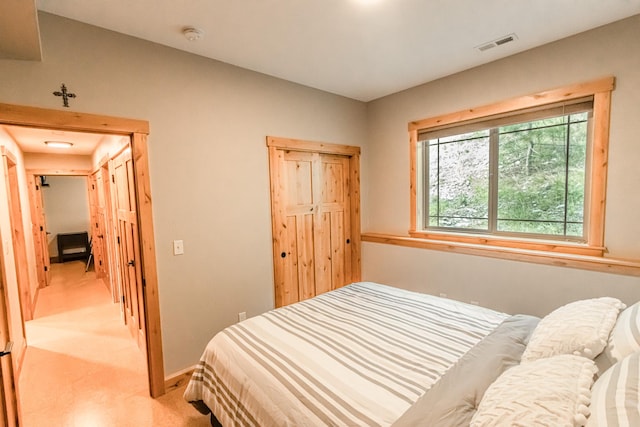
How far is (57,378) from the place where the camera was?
98.5 inches

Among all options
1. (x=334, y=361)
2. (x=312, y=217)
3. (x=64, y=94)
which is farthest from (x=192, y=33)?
(x=334, y=361)

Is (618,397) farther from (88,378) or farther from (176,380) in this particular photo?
(88,378)

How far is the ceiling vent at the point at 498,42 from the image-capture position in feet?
7.48

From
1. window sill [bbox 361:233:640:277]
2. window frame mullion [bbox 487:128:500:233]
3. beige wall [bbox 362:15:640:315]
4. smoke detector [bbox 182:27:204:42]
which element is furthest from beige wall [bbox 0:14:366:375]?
window frame mullion [bbox 487:128:500:233]

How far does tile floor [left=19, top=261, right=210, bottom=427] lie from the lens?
203 cm

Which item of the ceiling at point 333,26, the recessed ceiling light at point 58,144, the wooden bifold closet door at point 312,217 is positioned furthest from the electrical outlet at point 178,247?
the recessed ceiling light at point 58,144

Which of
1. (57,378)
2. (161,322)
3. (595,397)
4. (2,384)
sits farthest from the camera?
(57,378)

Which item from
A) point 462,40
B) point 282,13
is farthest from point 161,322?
point 462,40

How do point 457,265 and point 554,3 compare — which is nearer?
point 554,3

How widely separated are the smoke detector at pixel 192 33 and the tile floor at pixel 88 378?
2.67 m

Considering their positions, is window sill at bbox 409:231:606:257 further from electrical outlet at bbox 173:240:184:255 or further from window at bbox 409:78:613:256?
electrical outlet at bbox 173:240:184:255

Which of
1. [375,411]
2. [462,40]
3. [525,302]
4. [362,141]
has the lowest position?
[525,302]

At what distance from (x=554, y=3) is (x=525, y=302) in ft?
7.32

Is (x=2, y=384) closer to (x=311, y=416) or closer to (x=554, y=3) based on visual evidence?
(x=311, y=416)
